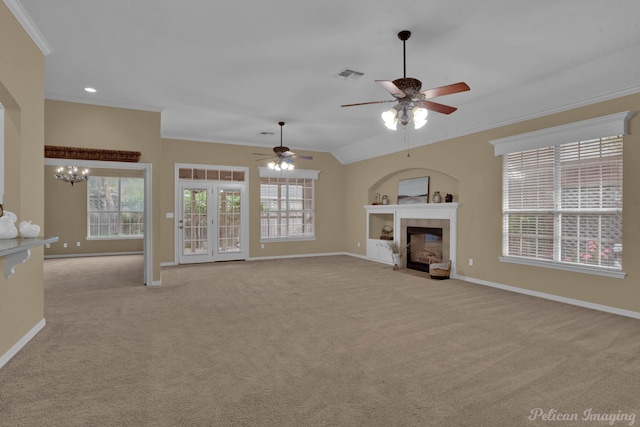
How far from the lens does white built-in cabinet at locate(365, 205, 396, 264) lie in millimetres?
8383

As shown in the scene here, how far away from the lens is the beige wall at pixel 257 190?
7969 millimetres

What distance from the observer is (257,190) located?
29.1 feet

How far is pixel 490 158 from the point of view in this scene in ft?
19.2

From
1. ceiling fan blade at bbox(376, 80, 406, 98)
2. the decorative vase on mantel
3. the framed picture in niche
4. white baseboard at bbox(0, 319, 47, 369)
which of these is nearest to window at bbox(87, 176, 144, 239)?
white baseboard at bbox(0, 319, 47, 369)

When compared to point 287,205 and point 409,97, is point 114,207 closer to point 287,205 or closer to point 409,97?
point 287,205

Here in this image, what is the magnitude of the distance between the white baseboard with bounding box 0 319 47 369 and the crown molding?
284cm

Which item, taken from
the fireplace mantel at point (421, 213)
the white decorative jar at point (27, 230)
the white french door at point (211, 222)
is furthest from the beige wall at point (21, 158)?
the fireplace mantel at point (421, 213)

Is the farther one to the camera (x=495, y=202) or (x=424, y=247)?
(x=424, y=247)

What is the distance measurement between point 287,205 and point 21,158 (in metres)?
6.50

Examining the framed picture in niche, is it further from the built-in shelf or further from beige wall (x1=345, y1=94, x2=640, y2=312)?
the built-in shelf

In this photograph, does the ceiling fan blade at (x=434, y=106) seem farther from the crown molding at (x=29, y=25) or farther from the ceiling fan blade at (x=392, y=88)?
the crown molding at (x=29, y=25)

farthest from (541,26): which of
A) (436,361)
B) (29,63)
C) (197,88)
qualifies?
(29,63)

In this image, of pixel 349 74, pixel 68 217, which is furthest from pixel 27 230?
pixel 68 217
